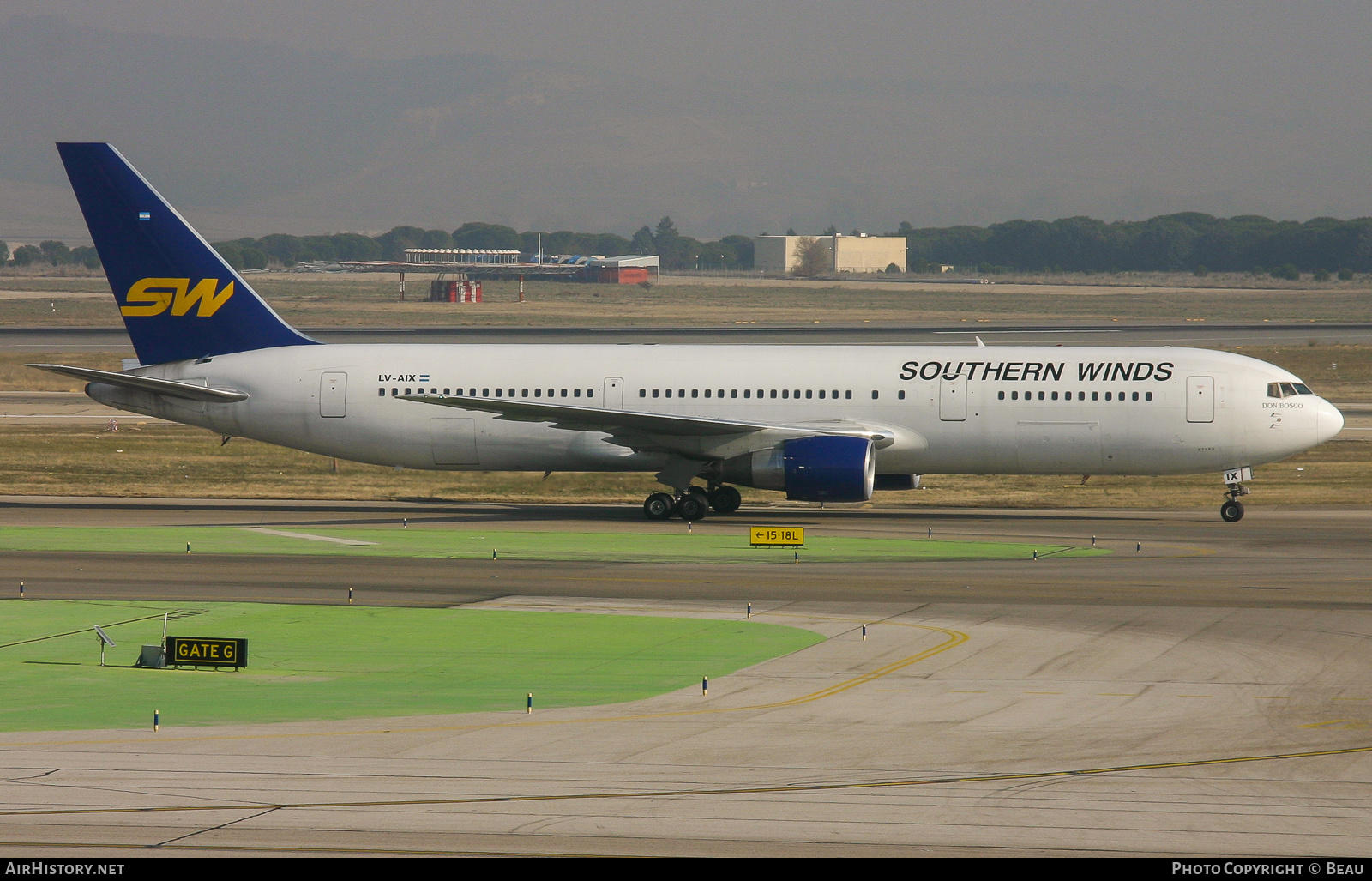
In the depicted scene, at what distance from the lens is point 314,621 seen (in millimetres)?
24328

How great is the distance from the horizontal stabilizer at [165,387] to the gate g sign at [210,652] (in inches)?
753

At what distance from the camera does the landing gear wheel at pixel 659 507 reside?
126 ft

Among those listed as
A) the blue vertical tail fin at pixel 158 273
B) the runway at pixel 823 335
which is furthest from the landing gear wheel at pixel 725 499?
the runway at pixel 823 335

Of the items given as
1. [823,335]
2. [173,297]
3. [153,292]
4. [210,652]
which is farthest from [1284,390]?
[823,335]

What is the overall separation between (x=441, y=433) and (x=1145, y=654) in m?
23.1

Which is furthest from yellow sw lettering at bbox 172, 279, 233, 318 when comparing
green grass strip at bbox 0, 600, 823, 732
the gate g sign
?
the gate g sign

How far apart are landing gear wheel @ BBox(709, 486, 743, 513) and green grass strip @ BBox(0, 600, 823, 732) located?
590 inches

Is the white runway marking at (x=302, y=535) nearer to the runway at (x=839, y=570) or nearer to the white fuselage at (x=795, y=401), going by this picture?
the runway at (x=839, y=570)

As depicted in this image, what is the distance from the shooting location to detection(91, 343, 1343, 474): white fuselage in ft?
123

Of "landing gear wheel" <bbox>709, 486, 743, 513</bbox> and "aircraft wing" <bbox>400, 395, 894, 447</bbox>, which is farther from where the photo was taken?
"landing gear wheel" <bbox>709, 486, 743, 513</bbox>

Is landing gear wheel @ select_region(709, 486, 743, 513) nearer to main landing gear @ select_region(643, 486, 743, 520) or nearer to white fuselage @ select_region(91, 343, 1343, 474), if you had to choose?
main landing gear @ select_region(643, 486, 743, 520)

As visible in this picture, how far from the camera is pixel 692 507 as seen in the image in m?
38.5
